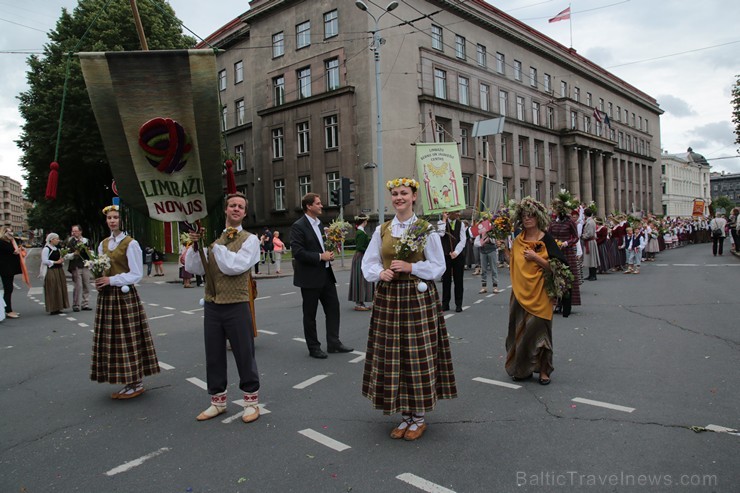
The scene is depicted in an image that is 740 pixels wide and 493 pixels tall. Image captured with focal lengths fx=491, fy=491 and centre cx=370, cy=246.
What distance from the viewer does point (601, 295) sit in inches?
472

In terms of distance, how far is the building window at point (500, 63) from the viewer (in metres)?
39.7

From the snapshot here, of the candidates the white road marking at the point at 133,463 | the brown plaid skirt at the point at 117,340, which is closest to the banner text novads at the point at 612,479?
the white road marking at the point at 133,463

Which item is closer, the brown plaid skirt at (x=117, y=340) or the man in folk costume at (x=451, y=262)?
the brown plaid skirt at (x=117, y=340)

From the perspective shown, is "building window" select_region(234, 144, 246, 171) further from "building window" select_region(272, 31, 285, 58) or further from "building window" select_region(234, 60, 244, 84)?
"building window" select_region(272, 31, 285, 58)

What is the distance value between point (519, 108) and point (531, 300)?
40.8 m

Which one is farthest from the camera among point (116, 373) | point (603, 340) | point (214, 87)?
point (603, 340)

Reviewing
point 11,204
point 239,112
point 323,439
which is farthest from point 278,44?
point 11,204

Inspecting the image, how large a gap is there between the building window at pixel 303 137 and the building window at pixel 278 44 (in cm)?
541

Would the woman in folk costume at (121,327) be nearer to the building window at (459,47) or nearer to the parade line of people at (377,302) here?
the parade line of people at (377,302)

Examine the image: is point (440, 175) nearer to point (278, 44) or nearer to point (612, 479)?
point (612, 479)

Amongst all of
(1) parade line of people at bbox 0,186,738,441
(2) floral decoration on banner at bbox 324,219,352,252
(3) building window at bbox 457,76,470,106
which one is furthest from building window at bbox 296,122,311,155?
(1) parade line of people at bbox 0,186,738,441

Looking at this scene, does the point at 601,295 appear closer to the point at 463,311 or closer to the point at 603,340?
the point at 463,311

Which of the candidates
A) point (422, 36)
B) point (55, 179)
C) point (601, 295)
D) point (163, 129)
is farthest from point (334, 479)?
point (422, 36)

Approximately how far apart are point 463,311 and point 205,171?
7270mm
